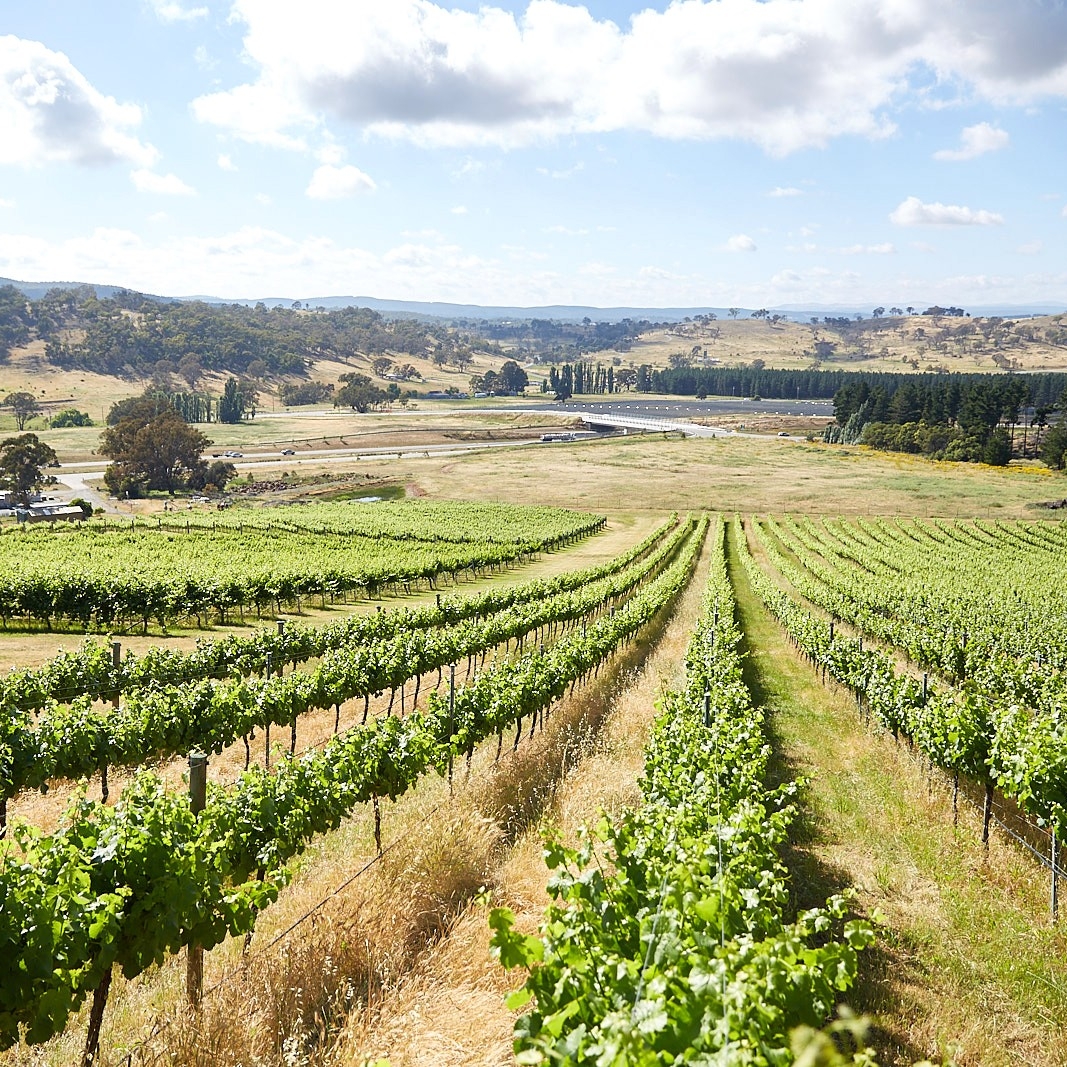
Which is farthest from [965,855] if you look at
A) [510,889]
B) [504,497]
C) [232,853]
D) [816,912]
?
[504,497]

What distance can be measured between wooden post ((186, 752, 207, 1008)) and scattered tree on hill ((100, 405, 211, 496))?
97549 millimetres

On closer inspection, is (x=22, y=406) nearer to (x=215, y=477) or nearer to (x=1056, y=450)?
(x=215, y=477)

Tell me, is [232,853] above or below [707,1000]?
below

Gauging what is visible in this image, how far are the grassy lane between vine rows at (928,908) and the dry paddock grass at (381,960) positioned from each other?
3.34m

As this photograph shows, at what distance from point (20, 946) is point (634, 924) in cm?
449

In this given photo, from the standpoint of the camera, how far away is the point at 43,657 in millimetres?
26484

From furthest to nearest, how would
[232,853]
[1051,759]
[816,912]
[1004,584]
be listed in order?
[1004,584] → [1051,759] → [232,853] → [816,912]

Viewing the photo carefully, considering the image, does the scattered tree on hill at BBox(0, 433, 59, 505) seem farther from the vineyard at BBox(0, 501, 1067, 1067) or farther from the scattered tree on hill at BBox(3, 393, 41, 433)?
the scattered tree on hill at BBox(3, 393, 41, 433)

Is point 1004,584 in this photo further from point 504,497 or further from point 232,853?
point 504,497

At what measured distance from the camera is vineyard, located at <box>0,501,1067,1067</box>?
16.6 feet

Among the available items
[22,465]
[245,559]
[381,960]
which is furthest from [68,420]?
[381,960]

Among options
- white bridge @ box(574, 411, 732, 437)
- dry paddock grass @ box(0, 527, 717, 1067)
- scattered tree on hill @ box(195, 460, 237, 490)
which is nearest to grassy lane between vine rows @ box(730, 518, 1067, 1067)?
dry paddock grass @ box(0, 527, 717, 1067)

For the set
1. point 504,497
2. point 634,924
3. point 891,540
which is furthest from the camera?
point 504,497

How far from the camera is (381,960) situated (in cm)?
823
